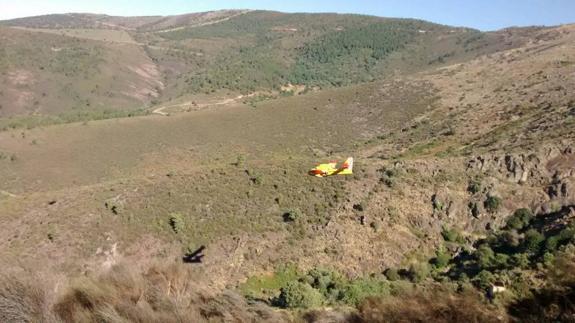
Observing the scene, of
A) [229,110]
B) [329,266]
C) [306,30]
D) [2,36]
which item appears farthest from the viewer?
[306,30]

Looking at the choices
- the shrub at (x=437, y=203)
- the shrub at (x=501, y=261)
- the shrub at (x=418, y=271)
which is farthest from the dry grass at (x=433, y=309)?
the shrub at (x=437, y=203)

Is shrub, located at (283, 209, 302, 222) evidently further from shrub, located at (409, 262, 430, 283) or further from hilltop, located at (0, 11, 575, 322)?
shrub, located at (409, 262, 430, 283)

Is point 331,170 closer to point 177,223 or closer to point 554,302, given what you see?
point 177,223

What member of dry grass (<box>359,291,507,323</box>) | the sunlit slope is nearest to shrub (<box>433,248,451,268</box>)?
dry grass (<box>359,291,507,323</box>)

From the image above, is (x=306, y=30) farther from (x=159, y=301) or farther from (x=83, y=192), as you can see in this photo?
(x=159, y=301)

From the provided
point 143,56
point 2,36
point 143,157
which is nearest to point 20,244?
point 143,157

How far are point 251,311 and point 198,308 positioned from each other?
1.06 m

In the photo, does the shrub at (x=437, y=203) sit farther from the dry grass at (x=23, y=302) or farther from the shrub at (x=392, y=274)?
the dry grass at (x=23, y=302)

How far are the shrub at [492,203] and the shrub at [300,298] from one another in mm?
11727

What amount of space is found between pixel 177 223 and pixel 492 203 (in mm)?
16972

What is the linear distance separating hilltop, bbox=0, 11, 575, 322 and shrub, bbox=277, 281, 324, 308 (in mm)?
114

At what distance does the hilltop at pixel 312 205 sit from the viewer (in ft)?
35.1

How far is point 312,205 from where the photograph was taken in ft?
92.6

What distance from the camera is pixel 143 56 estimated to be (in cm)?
13325
